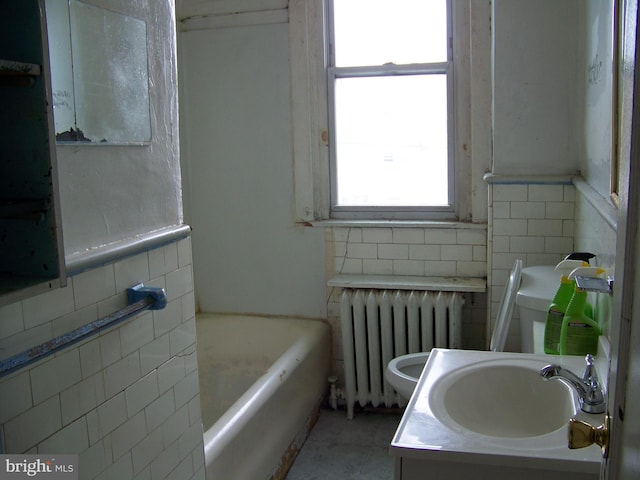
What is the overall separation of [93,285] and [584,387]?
1143 mm

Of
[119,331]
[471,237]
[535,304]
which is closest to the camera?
[119,331]

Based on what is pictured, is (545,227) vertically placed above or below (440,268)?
above

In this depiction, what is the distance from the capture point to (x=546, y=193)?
3.08 m

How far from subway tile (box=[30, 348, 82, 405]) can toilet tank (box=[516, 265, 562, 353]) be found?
1.40 m

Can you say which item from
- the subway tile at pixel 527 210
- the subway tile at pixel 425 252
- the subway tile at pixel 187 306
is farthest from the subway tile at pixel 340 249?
the subway tile at pixel 187 306

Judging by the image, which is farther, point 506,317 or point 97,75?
point 506,317

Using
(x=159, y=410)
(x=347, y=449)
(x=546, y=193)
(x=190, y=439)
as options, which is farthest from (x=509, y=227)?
(x=159, y=410)

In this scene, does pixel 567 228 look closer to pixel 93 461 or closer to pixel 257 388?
pixel 257 388

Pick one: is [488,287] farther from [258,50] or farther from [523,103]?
[258,50]

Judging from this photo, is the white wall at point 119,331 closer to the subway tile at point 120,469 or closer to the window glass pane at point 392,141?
the subway tile at point 120,469

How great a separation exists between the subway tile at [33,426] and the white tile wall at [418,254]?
2.32 meters

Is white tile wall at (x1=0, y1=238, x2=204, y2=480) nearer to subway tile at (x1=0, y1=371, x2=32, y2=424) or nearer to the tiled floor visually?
subway tile at (x1=0, y1=371, x2=32, y2=424)

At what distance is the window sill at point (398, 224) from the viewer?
136 inches

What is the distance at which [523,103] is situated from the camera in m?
3.06
